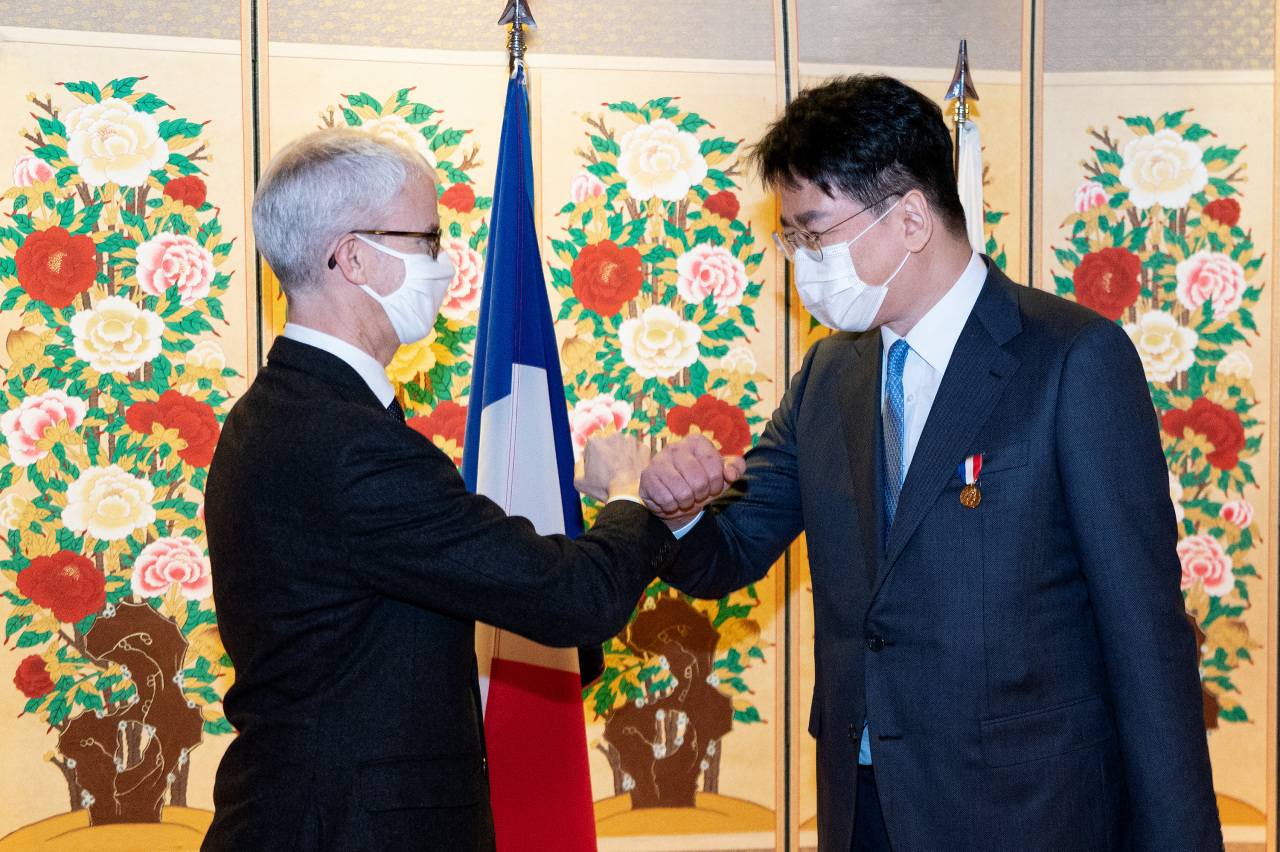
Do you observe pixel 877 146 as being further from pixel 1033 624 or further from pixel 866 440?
pixel 1033 624

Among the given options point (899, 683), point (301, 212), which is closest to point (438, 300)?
point (301, 212)

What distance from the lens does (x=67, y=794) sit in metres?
3.09

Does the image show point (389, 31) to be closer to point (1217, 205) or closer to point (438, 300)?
point (438, 300)

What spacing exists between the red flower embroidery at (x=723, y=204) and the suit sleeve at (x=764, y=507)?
1393 mm

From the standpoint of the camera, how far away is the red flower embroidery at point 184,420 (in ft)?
10.3

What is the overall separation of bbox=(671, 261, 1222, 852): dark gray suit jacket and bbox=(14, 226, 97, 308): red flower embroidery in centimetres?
261

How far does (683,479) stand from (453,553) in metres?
0.59

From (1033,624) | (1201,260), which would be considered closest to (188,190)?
(1033,624)

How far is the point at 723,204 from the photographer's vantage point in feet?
11.3

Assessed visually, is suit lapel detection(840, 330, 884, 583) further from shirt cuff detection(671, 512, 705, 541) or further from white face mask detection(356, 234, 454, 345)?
white face mask detection(356, 234, 454, 345)

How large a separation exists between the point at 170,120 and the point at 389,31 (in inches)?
29.3

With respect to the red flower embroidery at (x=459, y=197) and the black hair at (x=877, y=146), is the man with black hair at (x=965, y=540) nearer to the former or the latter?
the black hair at (x=877, y=146)

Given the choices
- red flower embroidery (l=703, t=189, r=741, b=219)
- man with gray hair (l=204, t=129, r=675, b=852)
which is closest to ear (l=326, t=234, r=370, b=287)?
man with gray hair (l=204, t=129, r=675, b=852)

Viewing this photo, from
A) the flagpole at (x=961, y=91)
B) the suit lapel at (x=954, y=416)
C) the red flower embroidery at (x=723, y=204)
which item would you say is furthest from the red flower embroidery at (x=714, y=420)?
the suit lapel at (x=954, y=416)
